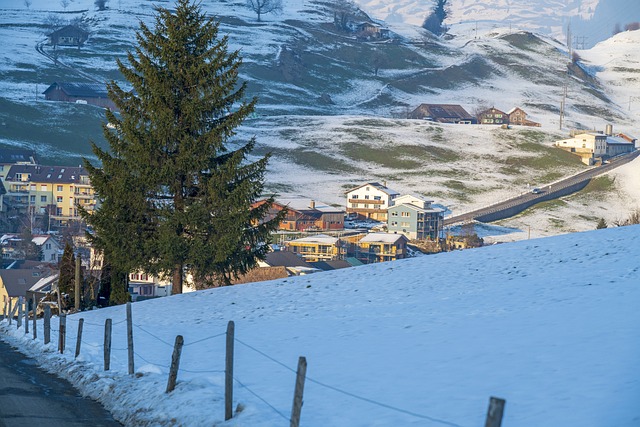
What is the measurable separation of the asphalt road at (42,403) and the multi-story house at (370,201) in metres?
107

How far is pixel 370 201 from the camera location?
129 meters

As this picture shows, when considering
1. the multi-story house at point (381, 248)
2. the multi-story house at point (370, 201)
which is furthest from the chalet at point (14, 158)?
the multi-story house at point (381, 248)

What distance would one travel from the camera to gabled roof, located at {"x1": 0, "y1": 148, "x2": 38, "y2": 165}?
13650cm

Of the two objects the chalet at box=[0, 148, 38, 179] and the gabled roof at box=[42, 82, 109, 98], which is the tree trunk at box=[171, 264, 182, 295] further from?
the gabled roof at box=[42, 82, 109, 98]

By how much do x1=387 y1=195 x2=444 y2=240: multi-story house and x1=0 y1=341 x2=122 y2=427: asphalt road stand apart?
95.7 m

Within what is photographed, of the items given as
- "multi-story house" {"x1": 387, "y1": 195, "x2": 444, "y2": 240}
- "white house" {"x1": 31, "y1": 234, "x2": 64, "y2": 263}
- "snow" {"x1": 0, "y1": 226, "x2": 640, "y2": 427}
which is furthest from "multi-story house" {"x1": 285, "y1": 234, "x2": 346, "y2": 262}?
"snow" {"x1": 0, "y1": 226, "x2": 640, "y2": 427}

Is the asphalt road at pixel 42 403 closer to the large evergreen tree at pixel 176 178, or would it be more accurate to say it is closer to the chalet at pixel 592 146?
the large evergreen tree at pixel 176 178

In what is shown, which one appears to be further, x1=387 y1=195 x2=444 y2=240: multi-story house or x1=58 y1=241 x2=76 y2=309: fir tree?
x1=387 y1=195 x2=444 y2=240: multi-story house

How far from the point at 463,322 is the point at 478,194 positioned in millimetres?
120520

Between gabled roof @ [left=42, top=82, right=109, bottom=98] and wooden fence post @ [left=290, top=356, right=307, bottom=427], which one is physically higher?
gabled roof @ [left=42, top=82, right=109, bottom=98]

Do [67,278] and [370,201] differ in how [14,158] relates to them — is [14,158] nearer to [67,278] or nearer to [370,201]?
[370,201]

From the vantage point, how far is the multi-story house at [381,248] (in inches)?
3964

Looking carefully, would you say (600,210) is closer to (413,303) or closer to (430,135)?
(430,135)

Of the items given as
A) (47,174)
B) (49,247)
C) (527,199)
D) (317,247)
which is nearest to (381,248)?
(317,247)
